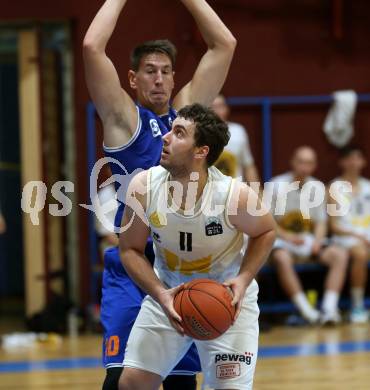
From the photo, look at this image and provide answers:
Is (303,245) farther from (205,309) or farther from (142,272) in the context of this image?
(205,309)

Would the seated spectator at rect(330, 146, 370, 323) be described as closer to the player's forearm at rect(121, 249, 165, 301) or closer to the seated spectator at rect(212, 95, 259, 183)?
the seated spectator at rect(212, 95, 259, 183)

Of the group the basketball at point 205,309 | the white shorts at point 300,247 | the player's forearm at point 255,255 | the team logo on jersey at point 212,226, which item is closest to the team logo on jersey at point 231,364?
the basketball at point 205,309

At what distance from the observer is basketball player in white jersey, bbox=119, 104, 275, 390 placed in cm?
369

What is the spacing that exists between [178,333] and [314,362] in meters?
2.95

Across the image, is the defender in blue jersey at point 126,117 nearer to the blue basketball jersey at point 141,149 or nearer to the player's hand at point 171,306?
the blue basketball jersey at point 141,149

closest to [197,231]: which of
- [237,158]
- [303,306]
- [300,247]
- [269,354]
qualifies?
[269,354]

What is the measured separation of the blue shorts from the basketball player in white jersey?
13 centimetres

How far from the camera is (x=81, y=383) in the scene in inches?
233

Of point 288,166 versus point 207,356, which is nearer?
point 207,356

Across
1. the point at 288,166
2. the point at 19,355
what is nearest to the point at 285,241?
the point at 288,166

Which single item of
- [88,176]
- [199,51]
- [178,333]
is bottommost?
[178,333]

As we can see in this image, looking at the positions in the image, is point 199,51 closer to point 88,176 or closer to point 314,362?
point 88,176

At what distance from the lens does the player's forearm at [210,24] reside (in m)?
4.17

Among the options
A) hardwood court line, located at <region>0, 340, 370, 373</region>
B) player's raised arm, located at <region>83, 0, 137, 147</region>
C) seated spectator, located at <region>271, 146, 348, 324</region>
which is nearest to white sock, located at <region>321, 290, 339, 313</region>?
seated spectator, located at <region>271, 146, 348, 324</region>
